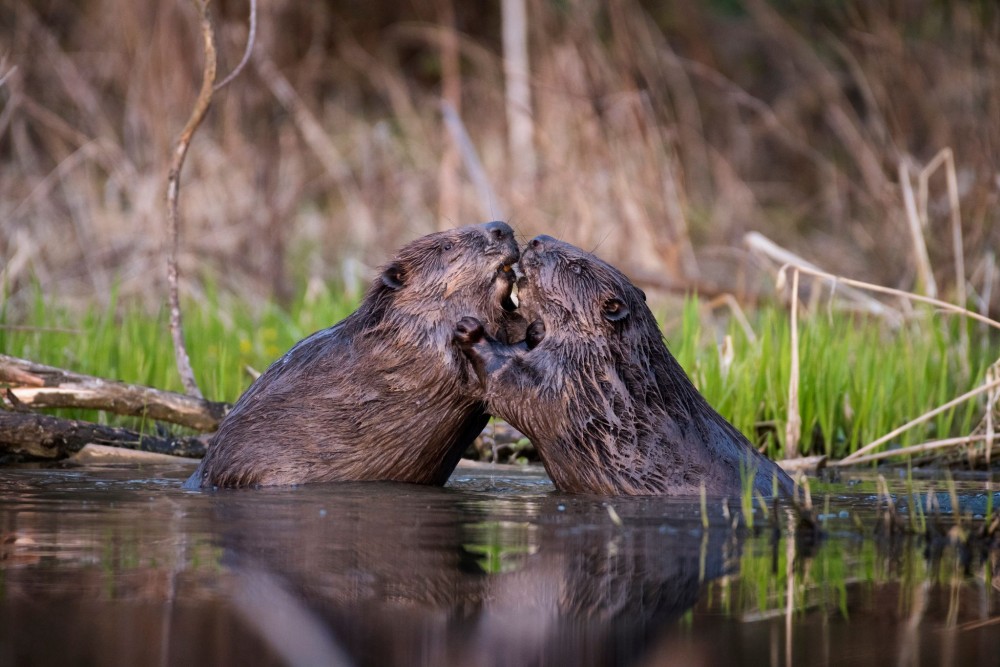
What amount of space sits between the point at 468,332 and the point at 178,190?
1.69 meters

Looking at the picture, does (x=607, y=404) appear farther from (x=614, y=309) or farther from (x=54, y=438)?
(x=54, y=438)

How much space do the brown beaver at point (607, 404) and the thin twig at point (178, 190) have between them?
57.5 inches

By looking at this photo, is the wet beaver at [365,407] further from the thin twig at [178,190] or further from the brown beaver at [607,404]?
the thin twig at [178,190]

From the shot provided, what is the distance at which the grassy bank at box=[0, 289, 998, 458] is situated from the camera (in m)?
4.78

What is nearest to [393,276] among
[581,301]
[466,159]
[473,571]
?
[581,301]

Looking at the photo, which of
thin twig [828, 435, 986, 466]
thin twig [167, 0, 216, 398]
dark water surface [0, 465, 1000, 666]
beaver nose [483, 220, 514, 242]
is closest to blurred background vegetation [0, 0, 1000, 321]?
thin twig [167, 0, 216, 398]

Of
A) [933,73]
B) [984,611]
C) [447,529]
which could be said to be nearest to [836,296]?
[933,73]

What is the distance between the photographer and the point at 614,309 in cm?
378

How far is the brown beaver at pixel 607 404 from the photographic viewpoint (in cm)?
351

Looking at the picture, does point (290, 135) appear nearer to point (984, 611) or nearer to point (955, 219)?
point (955, 219)

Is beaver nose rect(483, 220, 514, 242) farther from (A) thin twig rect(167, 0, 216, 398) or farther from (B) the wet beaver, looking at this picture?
(A) thin twig rect(167, 0, 216, 398)

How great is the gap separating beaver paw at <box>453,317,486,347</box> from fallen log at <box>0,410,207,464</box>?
4.36 feet

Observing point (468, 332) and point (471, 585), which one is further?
point (468, 332)

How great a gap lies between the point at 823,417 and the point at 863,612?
2.71 m
